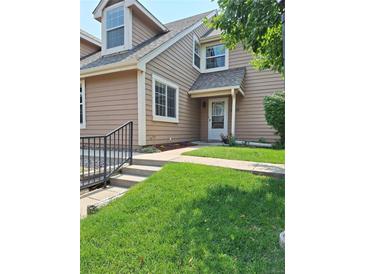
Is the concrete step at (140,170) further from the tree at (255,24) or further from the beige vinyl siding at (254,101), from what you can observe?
the beige vinyl siding at (254,101)

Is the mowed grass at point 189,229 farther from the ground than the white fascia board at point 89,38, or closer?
closer

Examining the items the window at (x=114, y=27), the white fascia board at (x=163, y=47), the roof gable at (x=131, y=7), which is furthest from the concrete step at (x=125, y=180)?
the roof gable at (x=131, y=7)

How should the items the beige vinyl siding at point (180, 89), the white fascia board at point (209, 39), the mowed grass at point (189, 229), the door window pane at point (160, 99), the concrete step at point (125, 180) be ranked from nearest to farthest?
1. the mowed grass at point (189, 229)
2. the concrete step at point (125, 180)
3. the beige vinyl siding at point (180, 89)
4. the door window pane at point (160, 99)
5. the white fascia board at point (209, 39)

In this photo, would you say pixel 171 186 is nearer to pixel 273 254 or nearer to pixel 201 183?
pixel 201 183

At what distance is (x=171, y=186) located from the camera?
11.5 feet

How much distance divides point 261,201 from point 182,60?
24.8 feet

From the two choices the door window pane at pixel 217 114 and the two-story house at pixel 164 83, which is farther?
the door window pane at pixel 217 114

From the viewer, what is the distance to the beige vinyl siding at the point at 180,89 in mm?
6960

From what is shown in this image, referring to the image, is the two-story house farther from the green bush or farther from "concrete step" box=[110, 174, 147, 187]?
"concrete step" box=[110, 174, 147, 187]

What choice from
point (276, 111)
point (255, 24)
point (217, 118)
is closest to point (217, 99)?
point (217, 118)

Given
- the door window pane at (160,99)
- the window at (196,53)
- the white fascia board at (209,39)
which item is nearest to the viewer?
the door window pane at (160,99)

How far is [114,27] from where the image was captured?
26.1 feet

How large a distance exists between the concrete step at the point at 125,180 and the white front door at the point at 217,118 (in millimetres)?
6858
